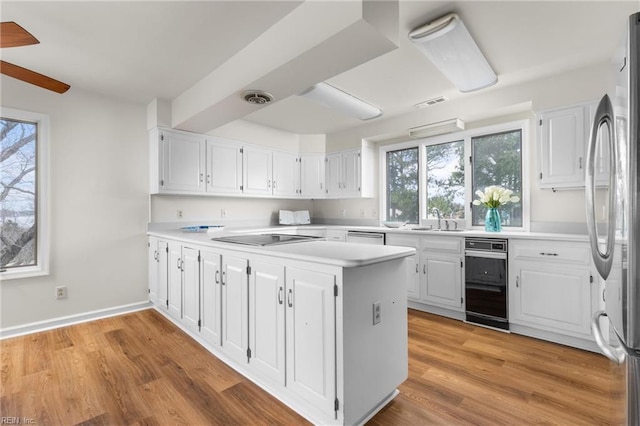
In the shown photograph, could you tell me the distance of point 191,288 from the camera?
2631 mm

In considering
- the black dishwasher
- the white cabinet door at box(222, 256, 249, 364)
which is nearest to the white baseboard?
the white cabinet door at box(222, 256, 249, 364)

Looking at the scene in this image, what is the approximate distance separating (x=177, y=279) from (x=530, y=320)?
3330 mm

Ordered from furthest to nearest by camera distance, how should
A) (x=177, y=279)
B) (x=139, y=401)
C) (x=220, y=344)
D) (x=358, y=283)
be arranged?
1. (x=177, y=279)
2. (x=220, y=344)
3. (x=139, y=401)
4. (x=358, y=283)

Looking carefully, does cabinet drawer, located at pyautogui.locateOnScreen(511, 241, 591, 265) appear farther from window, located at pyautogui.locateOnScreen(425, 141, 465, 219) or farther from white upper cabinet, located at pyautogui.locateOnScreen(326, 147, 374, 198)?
white upper cabinet, located at pyautogui.locateOnScreen(326, 147, 374, 198)

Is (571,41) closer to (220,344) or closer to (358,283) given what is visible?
(358,283)

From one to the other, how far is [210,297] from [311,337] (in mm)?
1140

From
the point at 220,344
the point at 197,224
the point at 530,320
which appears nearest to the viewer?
the point at 220,344

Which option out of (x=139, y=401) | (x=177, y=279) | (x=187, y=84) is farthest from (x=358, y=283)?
(x=187, y=84)

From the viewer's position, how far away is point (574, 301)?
2480 mm

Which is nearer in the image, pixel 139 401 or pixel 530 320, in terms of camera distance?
pixel 139 401

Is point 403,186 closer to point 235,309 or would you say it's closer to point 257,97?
point 257,97

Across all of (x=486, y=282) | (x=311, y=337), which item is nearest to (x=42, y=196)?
(x=311, y=337)

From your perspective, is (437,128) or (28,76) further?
(437,128)

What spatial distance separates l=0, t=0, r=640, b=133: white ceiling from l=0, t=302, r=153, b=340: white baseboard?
2396mm
